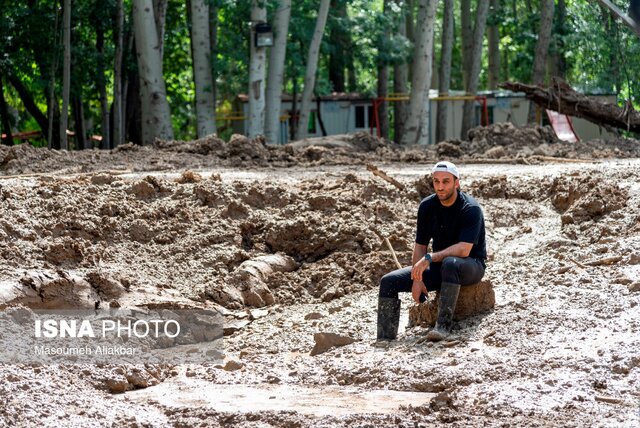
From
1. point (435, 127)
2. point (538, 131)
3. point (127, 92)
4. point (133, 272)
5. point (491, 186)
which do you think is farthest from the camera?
point (435, 127)

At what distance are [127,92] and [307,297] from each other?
15376 mm

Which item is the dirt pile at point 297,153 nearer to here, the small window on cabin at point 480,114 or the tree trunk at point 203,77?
the tree trunk at point 203,77

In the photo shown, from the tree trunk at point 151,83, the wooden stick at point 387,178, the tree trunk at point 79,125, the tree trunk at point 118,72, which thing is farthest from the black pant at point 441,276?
the tree trunk at point 79,125

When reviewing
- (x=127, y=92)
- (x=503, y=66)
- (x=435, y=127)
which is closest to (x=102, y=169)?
(x=127, y=92)

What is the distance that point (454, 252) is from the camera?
7707mm

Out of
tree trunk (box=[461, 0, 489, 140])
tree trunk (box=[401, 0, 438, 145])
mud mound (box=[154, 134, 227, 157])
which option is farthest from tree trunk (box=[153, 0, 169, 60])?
tree trunk (box=[461, 0, 489, 140])

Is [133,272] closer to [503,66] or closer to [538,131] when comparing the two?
[538,131]

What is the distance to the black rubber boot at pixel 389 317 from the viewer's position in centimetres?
787

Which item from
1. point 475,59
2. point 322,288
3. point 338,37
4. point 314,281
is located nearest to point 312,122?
point 338,37

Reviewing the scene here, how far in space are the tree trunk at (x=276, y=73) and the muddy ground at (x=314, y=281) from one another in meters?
5.53

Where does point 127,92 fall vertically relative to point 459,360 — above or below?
above

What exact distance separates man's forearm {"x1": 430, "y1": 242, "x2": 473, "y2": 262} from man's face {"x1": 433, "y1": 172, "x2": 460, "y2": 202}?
14.4 inches

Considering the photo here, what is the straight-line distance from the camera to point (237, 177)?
12.7 meters

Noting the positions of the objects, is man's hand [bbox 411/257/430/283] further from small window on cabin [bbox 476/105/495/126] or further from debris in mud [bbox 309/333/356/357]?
small window on cabin [bbox 476/105/495/126]
